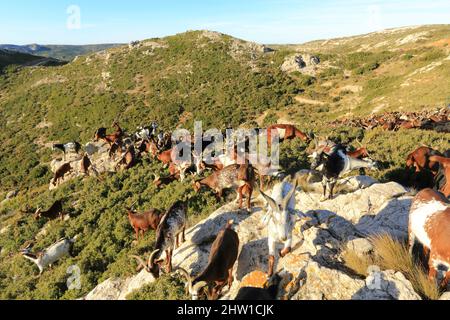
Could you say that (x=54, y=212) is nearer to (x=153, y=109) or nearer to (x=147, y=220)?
(x=147, y=220)

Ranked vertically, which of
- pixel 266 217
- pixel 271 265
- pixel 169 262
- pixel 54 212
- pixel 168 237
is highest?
pixel 266 217

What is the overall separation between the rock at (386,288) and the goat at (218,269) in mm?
2467

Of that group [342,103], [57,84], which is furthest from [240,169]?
[57,84]

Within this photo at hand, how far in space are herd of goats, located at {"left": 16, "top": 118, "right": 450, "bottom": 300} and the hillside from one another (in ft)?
2.49

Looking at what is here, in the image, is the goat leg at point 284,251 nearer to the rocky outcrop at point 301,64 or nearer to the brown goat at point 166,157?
the brown goat at point 166,157

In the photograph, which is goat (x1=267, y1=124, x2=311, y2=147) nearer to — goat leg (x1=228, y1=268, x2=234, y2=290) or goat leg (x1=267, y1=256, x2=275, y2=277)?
goat leg (x1=228, y1=268, x2=234, y2=290)

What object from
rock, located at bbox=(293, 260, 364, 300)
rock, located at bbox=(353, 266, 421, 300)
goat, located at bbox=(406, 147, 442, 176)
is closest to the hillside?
goat, located at bbox=(406, 147, 442, 176)

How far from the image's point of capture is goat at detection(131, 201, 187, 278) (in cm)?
808

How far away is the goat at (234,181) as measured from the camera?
32.9ft

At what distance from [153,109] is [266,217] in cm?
4753

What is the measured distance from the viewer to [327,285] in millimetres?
6238

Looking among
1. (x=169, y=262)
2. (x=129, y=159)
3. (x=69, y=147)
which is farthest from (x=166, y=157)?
(x=69, y=147)

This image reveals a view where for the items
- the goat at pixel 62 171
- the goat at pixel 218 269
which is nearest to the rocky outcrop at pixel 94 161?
the goat at pixel 62 171
